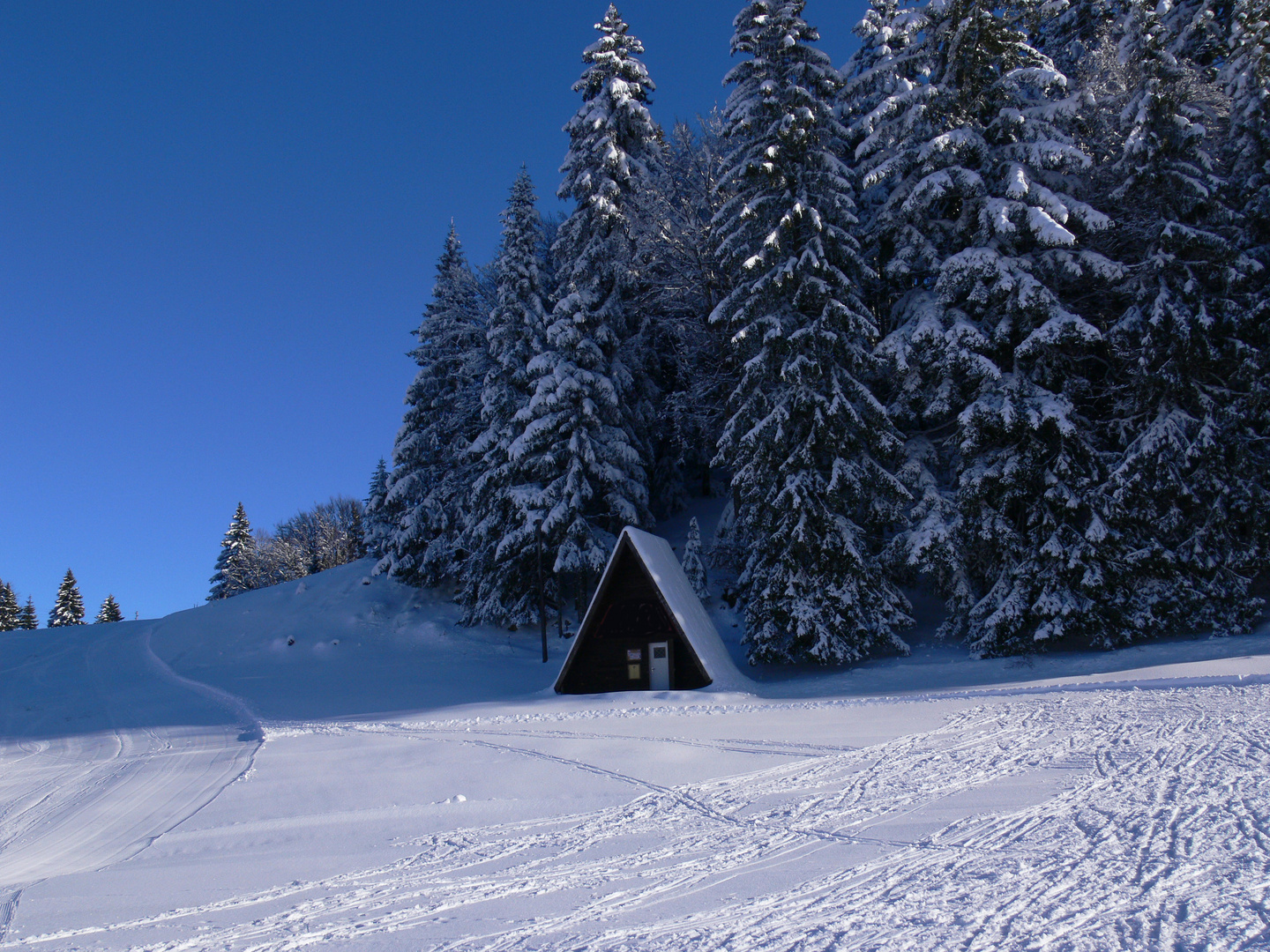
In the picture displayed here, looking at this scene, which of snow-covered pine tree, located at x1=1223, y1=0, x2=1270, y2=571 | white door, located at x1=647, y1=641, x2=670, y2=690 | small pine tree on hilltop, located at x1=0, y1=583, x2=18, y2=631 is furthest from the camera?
small pine tree on hilltop, located at x1=0, y1=583, x2=18, y2=631

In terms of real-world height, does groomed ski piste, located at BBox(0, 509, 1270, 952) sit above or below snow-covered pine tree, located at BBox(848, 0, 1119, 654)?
below

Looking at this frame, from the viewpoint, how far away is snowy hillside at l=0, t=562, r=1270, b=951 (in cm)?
421

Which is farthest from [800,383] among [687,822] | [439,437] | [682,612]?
[439,437]

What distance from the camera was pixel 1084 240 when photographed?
2009 centimetres

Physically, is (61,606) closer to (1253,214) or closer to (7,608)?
(7,608)

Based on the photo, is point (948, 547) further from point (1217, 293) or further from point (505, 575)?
point (505, 575)

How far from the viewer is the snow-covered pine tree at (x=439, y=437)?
2873 cm

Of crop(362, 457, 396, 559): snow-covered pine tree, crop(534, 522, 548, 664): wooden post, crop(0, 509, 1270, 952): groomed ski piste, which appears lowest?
crop(0, 509, 1270, 952): groomed ski piste

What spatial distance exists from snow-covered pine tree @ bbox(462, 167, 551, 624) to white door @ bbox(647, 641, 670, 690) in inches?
293

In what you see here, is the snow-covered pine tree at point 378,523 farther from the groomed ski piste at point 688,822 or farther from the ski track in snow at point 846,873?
the ski track in snow at point 846,873

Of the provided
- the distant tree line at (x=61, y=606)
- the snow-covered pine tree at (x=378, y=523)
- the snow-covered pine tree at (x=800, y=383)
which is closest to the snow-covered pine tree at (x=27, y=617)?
the distant tree line at (x=61, y=606)

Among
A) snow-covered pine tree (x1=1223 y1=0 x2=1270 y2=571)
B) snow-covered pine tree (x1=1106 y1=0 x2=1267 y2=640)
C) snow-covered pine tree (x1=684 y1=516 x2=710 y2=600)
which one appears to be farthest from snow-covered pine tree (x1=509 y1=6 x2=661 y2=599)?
snow-covered pine tree (x1=1223 y1=0 x2=1270 y2=571)

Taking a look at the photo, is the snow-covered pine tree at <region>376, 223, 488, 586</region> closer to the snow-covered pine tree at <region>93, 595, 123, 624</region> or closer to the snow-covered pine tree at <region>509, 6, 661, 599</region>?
the snow-covered pine tree at <region>509, 6, 661, 599</region>

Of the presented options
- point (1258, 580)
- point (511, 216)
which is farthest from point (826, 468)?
point (511, 216)
